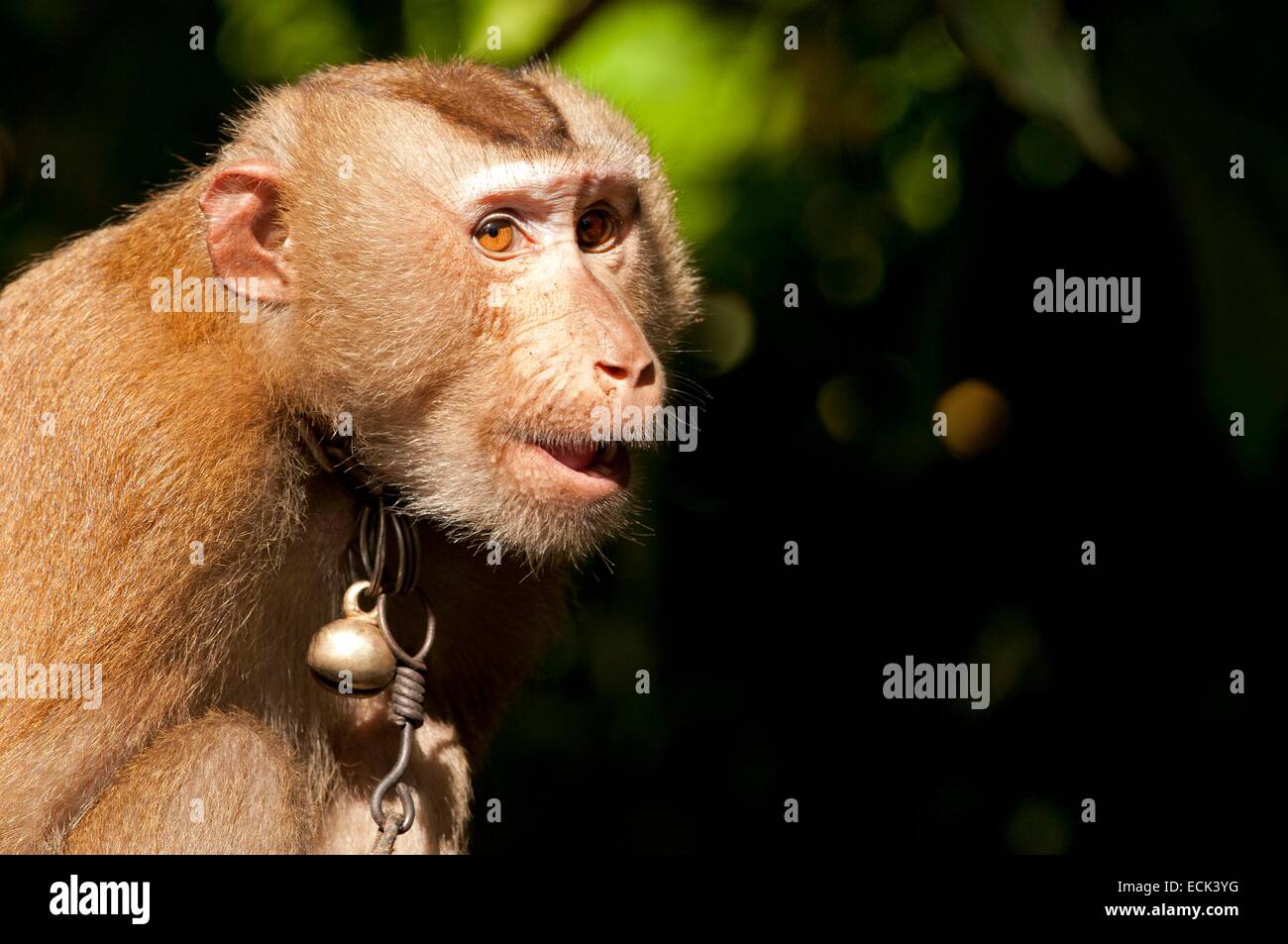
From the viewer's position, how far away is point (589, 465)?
312 cm

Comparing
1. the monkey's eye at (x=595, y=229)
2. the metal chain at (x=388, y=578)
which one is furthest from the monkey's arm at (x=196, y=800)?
the monkey's eye at (x=595, y=229)

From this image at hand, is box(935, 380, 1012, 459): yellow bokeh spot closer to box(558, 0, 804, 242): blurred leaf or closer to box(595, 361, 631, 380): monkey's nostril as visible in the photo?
box(558, 0, 804, 242): blurred leaf

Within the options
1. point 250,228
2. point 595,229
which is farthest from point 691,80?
point 250,228

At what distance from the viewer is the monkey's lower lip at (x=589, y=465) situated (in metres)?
3.05

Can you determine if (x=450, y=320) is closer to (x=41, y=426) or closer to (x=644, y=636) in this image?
(x=41, y=426)

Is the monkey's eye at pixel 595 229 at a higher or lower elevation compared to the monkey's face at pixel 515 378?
higher

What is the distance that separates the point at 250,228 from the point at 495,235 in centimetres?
54

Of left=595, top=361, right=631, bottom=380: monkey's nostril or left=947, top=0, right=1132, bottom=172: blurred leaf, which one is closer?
left=595, top=361, right=631, bottom=380: monkey's nostril

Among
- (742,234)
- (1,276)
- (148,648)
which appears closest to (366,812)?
(148,648)

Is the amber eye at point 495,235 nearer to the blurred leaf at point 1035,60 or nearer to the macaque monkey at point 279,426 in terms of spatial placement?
the macaque monkey at point 279,426

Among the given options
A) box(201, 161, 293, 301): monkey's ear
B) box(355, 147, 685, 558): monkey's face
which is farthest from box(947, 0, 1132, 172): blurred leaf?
box(201, 161, 293, 301): monkey's ear

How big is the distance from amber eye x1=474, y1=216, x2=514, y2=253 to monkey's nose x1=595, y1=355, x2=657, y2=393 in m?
0.39

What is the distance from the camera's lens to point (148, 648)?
2.84 meters

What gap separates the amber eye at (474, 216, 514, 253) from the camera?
3.10 metres
